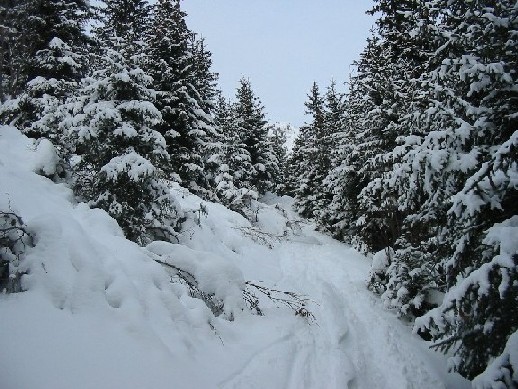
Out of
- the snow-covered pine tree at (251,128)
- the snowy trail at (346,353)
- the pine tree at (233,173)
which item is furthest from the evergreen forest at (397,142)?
the snow-covered pine tree at (251,128)

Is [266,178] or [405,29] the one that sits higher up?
[405,29]

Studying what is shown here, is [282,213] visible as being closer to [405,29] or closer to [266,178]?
[266,178]

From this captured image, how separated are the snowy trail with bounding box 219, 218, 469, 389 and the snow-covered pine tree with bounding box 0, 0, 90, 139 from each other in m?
12.1

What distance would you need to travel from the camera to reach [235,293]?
6.36 m

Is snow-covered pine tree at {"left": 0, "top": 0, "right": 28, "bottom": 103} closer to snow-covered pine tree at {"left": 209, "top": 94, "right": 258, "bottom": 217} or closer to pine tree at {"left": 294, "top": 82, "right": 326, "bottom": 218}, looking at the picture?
snow-covered pine tree at {"left": 209, "top": 94, "right": 258, "bottom": 217}

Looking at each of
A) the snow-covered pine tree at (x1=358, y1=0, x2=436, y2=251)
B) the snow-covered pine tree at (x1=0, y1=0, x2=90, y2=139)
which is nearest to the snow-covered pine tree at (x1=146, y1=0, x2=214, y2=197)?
the snow-covered pine tree at (x1=0, y1=0, x2=90, y2=139)

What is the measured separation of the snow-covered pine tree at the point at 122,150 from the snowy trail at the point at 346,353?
167 inches

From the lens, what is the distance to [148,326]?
15.3 ft

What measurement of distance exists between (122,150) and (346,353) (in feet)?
21.5

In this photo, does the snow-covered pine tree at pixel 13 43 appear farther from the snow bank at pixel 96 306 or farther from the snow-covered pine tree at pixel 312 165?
the snow-covered pine tree at pixel 312 165

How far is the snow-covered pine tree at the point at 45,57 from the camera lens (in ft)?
46.5

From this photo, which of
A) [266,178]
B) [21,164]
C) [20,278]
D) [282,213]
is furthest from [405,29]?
[266,178]

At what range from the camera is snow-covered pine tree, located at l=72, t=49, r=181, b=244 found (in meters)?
7.91

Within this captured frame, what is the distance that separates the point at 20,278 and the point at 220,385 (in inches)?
109
